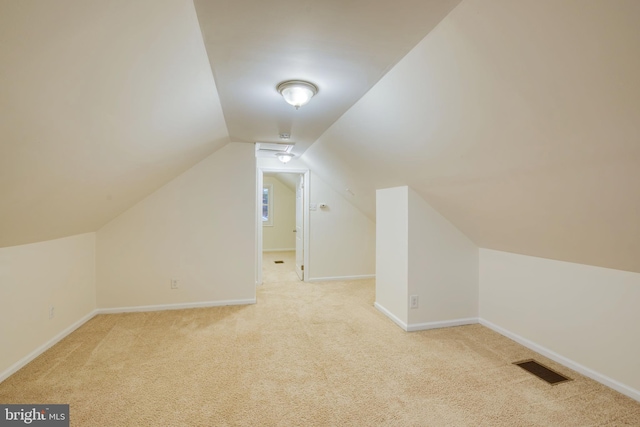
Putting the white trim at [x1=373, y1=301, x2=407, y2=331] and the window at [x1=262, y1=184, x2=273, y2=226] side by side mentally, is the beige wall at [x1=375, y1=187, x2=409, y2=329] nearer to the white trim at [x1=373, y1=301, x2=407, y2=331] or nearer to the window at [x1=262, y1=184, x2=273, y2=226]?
the white trim at [x1=373, y1=301, x2=407, y2=331]

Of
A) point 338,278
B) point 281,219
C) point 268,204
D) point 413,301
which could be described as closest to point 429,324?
point 413,301

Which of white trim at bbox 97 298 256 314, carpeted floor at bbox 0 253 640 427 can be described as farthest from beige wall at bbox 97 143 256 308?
carpeted floor at bbox 0 253 640 427

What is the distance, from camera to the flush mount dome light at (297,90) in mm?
2062

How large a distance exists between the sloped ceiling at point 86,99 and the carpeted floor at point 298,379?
3.97 ft

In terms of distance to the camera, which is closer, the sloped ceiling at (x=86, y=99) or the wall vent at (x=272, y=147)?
the sloped ceiling at (x=86, y=99)

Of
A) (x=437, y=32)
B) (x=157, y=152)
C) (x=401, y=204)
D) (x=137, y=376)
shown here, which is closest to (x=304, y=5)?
(x=437, y=32)

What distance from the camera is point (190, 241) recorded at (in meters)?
3.86

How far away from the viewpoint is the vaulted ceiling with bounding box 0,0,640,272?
110 cm

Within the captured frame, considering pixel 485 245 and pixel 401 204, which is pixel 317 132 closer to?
pixel 401 204

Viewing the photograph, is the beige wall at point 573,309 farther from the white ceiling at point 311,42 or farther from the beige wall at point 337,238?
the beige wall at point 337,238

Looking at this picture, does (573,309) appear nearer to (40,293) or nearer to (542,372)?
(542,372)

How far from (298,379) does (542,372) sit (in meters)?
1.91

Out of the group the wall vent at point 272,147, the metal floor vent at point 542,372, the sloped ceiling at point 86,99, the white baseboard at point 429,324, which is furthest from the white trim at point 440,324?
the sloped ceiling at point 86,99

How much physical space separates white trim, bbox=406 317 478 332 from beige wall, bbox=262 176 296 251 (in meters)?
5.89
